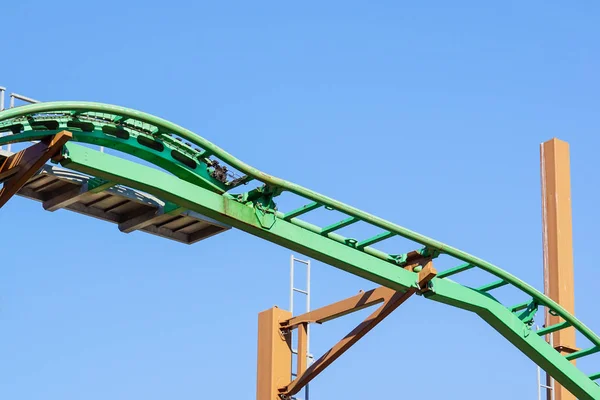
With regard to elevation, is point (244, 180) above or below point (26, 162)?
above

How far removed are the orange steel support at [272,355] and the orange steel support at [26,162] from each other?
274 inches

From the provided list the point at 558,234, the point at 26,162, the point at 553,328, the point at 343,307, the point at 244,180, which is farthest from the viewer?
the point at 558,234

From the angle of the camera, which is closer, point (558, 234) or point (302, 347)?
point (302, 347)

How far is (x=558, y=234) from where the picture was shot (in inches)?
945

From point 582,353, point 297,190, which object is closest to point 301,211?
point 297,190

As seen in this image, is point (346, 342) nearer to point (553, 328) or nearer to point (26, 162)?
point (553, 328)

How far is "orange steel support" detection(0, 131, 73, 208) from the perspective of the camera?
16.8 metres

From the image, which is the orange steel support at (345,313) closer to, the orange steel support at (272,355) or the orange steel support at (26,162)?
the orange steel support at (272,355)

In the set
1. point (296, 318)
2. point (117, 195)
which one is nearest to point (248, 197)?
point (117, 195)

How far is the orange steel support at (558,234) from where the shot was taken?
23.5 m

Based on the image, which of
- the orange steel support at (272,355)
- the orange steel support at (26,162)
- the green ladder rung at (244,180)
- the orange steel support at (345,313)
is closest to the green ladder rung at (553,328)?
the orange steel support at (345,313)

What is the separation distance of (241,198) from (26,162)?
9.85 feet

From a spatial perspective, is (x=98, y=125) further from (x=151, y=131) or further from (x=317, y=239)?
(x=317, y=239)

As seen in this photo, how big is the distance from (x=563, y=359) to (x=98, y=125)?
8678 mm
